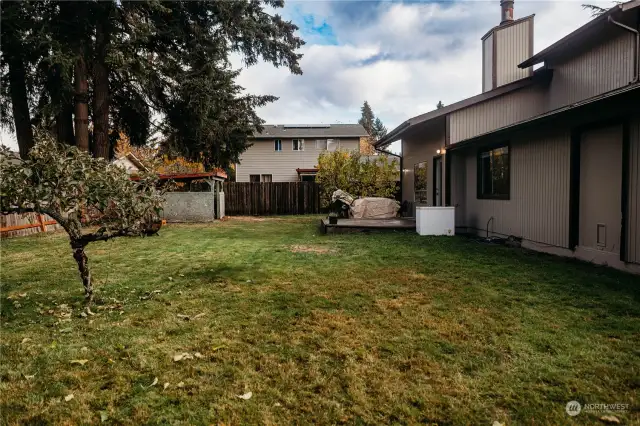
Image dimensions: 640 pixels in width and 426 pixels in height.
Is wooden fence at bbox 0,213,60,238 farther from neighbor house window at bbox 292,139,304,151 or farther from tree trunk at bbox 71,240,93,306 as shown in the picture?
neighbor house window at bbox 292,139,304,151

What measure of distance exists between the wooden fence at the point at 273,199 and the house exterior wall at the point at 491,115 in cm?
1030

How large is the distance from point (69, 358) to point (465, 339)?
3005mm

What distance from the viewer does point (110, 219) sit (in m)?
4.09

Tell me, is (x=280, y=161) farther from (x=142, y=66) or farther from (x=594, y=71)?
(x=594, y=71)

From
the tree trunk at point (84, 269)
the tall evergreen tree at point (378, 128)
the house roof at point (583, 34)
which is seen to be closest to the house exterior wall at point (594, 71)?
the house roof at point (583, 34)

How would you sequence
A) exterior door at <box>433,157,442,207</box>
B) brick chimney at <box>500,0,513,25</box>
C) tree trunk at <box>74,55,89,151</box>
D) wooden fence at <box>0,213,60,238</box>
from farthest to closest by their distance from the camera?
exterior door at <box>433,157,442,207</box>
tree trunk at <box>74,55,89,151</box>
brick chimney at <box>500,0,513,25</box>
wooden fence at <box>0,213,60,238</box>

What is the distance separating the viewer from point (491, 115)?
959 cm

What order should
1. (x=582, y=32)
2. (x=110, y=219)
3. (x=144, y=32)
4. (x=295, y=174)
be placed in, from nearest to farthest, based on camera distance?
(x=110, y=219)
(x=582, y=32)
(x=144, y=32)
(x=295, y=174)

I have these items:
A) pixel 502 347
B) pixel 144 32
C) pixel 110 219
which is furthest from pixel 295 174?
pixel 502 347

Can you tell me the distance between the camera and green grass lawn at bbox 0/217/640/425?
83.2 inches

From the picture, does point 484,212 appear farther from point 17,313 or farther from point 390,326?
point 17,313

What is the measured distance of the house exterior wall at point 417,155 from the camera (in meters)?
11.5

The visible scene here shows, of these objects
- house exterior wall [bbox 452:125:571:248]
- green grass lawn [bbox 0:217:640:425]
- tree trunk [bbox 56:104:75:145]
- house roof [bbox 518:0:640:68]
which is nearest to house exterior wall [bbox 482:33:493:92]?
house roof [bbox 518:0:640:68]

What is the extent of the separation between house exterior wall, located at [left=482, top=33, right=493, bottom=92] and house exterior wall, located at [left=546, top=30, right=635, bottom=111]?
1836 millimetres
